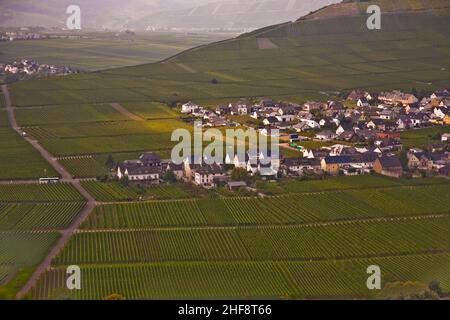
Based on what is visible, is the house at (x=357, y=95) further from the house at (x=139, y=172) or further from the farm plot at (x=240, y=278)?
the farm plot at (x=240, y=278)

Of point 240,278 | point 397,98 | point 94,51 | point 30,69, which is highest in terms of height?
point 94,51

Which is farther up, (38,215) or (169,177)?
(169,177)

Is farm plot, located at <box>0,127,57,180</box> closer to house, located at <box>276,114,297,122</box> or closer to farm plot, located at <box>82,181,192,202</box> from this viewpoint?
farm plot, located at <box>82,181,192,202</box>

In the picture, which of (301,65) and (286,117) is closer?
(286,117)

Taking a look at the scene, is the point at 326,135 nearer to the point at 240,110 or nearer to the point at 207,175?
the point at 240,110

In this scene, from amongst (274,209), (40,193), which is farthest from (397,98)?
(40,193)

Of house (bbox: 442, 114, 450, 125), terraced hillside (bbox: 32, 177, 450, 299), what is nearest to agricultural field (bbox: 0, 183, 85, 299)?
terraced hillside (bbox: 32, 177, 450, 299)
